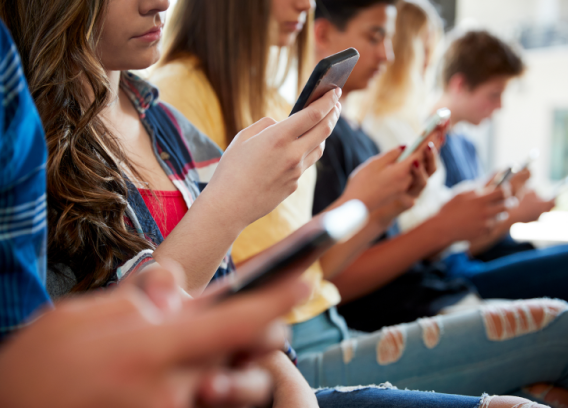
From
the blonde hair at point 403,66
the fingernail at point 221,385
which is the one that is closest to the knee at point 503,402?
the fingernail at point 221,385

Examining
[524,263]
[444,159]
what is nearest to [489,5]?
[444,159]

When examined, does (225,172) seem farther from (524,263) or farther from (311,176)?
(524,263)

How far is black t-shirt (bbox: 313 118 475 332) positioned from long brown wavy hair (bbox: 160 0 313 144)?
0.26m

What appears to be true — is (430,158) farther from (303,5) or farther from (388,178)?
(303,5)

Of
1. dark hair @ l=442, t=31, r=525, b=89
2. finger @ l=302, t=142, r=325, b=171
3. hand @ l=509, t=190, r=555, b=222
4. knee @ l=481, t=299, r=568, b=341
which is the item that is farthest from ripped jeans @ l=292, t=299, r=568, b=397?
dark hair @ l=442, t=31, r=525, b=89

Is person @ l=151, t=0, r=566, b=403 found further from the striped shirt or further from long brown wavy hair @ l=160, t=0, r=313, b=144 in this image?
the striped shirt

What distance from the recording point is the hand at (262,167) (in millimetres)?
524

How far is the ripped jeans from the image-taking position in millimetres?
796

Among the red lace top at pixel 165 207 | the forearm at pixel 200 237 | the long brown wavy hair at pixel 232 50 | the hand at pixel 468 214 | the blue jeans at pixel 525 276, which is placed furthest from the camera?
the blue jeans at pixel 525 276

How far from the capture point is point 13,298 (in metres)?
0.33

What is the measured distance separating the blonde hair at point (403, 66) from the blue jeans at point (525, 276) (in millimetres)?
581

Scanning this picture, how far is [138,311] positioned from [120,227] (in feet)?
1.02

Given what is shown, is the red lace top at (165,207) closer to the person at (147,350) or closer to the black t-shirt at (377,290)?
the person at (147,350)

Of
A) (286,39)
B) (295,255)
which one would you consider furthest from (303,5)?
(295,255)
